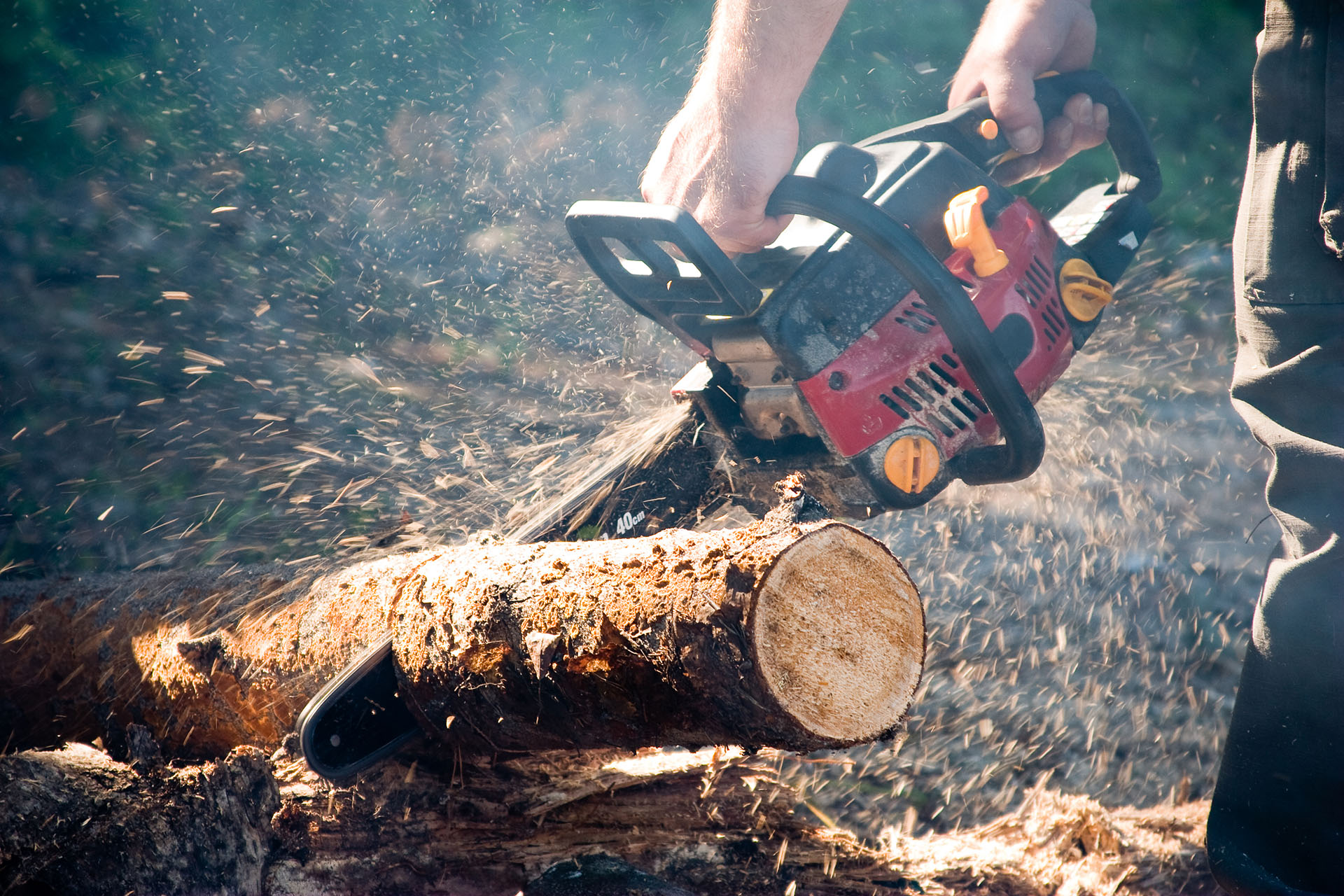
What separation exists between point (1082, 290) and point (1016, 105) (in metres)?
0.51

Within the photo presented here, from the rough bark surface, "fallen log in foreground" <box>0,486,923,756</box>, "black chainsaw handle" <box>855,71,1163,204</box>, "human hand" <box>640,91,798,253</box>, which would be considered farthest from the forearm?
the rough bark surface

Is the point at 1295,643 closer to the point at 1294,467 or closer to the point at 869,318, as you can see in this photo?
the point at 1294,467

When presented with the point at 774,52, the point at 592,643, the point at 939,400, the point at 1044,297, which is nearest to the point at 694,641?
the point at 592,643

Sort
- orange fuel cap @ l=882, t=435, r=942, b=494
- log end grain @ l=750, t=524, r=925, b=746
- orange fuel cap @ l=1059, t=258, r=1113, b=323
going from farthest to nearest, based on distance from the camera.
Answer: orange fuel cap @ l=1059, t=258, r=1113, b=323 → orange fuel cap @ l=882, t=435, r=942, b=494 → log end grain @ l=750, t=524, r=925, b=746

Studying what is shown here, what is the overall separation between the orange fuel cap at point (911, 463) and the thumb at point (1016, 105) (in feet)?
3.14

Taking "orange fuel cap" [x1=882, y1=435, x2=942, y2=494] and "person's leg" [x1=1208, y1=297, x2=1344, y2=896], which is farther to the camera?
"orange fuel cap" [x1=882, y1=435, x2=942, y2=494]

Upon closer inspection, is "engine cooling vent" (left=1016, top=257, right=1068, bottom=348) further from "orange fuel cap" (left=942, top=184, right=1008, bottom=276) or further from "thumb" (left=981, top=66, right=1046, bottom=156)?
"thumb" (left=981, top=66, right=1046, bottom=156)

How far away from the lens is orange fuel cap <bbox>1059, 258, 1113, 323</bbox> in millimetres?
1966

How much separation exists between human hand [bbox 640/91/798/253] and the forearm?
0.06 feet

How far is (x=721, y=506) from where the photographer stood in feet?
6.60

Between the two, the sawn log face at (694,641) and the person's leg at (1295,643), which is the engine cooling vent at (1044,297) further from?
the sawn log face at (694,641)

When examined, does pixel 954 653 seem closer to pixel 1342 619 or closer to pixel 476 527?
pixel 1342 619

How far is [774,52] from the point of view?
1513 mm

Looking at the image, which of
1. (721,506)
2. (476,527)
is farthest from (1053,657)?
(476,527)
